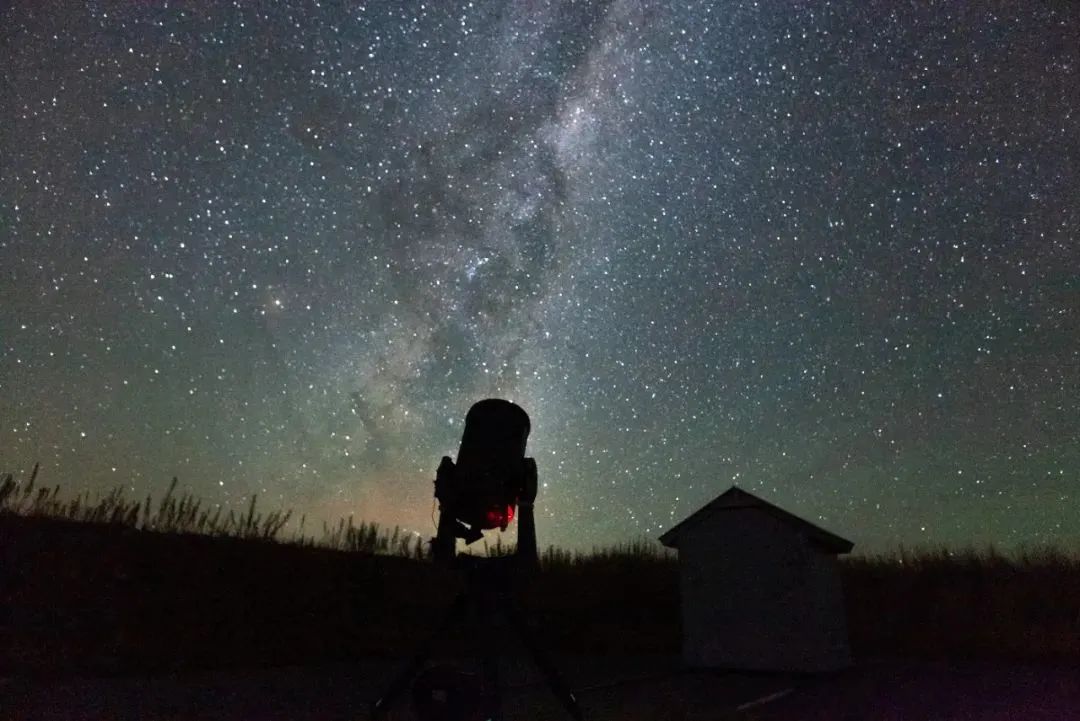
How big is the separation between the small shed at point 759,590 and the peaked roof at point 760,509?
0.9 inches

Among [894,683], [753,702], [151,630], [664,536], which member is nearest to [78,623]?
[151,630]

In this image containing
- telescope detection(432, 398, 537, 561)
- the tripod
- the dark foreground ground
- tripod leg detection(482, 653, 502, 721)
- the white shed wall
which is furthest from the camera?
the white shed wall

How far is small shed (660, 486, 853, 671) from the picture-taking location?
1462 centimetres

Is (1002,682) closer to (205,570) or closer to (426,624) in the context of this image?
(426,624)

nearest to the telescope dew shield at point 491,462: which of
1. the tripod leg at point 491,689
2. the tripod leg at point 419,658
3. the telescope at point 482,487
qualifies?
the telescope at point 482,487

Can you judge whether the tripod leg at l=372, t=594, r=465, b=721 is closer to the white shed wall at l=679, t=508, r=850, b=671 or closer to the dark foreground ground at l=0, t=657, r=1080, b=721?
the dark foreground ground at l=0, t=657, r=1080, b=721

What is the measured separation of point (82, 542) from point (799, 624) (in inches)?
529

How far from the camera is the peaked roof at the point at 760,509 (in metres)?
15.2

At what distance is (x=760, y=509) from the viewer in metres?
15.5

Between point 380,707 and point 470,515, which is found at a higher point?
point 470,515

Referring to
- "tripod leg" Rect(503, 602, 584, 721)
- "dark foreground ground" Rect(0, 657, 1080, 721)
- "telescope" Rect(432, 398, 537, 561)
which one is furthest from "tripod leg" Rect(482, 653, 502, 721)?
"dark foreground ground" Rect(0, 657, 1080, 721)

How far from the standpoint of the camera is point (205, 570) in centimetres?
1266

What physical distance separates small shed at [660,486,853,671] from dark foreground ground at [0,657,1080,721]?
0.60m

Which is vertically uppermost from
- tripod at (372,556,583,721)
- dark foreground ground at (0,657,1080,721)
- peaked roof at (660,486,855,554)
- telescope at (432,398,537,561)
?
peaked roof at (660,486,855,554)
